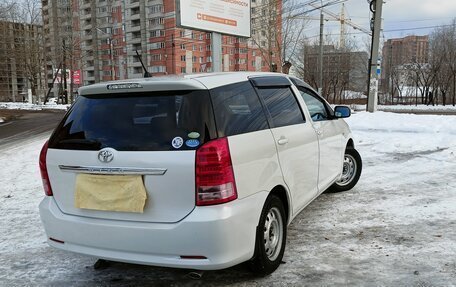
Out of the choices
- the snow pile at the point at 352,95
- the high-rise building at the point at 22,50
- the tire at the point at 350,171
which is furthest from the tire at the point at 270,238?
the snow pile at the point at 352,95

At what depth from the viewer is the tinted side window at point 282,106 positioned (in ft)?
12.9

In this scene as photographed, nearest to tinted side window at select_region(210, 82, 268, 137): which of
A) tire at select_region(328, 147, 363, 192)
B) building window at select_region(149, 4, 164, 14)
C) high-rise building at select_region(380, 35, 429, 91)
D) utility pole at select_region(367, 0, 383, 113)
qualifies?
tire at select_region(328, 147, 363, 192)

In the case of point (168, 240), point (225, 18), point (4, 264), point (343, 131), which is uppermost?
point (225, 18)

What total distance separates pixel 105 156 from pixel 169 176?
0.54 m

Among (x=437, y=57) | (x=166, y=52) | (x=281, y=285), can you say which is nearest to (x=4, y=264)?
(x=281, y=285)

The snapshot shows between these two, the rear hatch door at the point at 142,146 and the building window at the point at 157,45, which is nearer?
the rear hatch door at the point at 142,146

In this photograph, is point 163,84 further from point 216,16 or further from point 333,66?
point 333,66

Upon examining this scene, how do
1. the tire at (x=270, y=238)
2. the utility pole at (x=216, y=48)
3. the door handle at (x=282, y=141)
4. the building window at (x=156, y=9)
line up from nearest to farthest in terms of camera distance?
the tire at (x=270, y=238) → the door handle at (x=282, y=141) → the utility pole at (x=216, y=48) → the building window at (x=156, y=9)

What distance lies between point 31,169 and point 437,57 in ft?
153

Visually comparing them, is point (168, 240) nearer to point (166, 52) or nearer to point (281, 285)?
point (281, 285)

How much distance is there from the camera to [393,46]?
196 ft

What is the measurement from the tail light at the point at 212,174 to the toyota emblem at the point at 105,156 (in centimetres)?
67

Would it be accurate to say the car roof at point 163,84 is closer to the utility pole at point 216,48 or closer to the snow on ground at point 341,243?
the snow on ground at point 341,243

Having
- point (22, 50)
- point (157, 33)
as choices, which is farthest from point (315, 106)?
point (157, 33)
